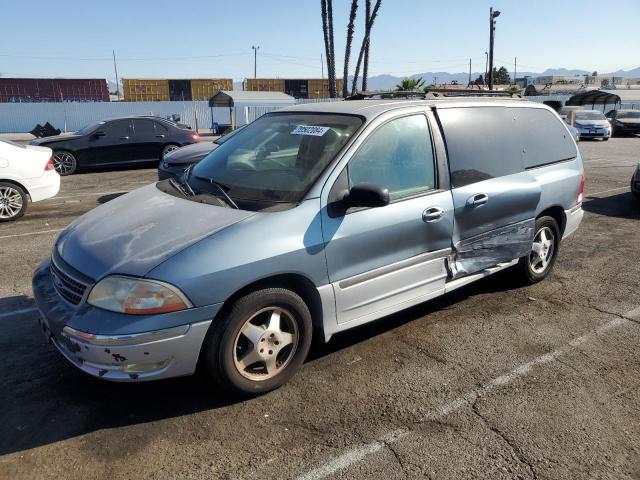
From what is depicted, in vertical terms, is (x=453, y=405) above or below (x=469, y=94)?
below

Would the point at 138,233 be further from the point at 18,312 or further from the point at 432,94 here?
the point at 432,94

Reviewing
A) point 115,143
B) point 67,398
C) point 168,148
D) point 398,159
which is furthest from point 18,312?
point 168,148

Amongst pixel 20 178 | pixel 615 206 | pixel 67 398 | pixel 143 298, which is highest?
pixel 20 178

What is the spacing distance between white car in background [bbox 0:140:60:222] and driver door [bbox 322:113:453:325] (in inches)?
258

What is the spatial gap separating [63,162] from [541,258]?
11702 mm

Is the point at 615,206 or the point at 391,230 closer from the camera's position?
the point at 391,230

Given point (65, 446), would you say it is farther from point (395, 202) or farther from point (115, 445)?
point (395, 202)

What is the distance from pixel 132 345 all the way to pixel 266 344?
785mm

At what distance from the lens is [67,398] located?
3.29m

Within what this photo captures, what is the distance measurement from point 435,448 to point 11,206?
759 centimetres

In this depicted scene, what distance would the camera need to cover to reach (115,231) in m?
3.33

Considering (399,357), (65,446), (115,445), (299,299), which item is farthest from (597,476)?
(65,446)

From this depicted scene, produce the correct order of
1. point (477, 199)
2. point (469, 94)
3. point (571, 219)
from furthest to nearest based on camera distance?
point (571, 219) → point (469, 94) → point (477, 199)

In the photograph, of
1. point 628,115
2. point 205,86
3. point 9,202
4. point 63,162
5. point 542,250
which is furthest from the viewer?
point 205,86
